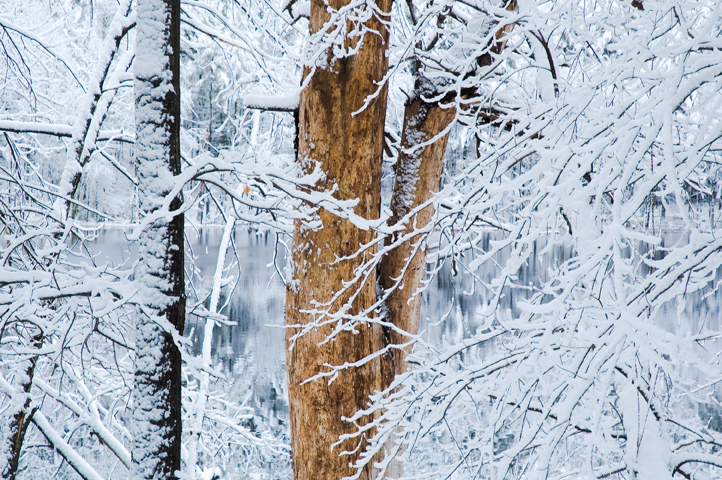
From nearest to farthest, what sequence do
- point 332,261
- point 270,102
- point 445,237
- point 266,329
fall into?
point 445,237
point 332,261
point 270,102
point 266,329

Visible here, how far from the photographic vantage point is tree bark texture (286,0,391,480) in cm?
260

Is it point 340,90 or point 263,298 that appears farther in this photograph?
point 263,298

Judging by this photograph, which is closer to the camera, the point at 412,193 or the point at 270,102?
the point at 270,102

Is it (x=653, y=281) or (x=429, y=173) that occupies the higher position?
(x=429, y=173)

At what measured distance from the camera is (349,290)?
2.67 meters

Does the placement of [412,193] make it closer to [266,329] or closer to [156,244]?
[156,244]

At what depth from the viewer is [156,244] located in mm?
2658

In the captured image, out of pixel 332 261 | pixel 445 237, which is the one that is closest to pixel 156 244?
pixel 332 261

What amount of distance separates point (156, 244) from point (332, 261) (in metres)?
0.94

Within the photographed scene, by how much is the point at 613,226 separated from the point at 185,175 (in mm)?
1971

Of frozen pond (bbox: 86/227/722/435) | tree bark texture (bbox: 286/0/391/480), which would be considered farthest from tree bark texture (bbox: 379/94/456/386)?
frozen pond (bbox: 86/227/722/435)

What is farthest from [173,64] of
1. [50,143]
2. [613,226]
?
[50,143]

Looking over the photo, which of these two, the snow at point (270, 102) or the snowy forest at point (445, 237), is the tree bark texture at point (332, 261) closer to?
the snowy forest at point (445, 237)

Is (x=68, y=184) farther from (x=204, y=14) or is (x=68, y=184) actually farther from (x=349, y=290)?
(x=204, y=14)
